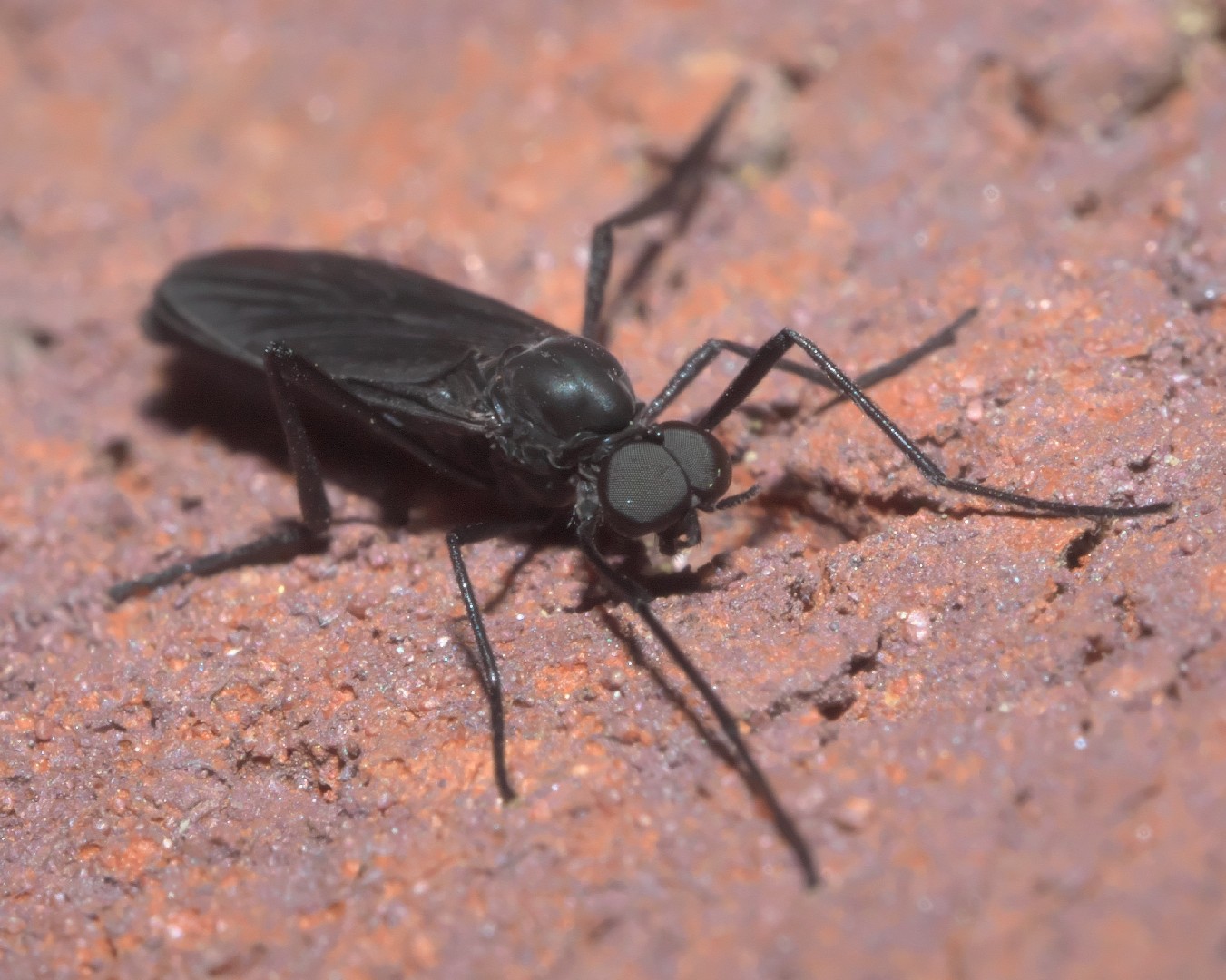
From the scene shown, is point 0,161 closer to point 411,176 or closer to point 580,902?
point 411,176

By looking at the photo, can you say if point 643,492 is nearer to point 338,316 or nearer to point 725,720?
point 725,720

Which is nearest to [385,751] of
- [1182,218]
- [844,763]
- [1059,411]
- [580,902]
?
[580,902]

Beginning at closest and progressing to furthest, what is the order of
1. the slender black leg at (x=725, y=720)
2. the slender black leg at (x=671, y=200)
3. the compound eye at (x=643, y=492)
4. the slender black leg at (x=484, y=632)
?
the slender black leg at (x=725, y=720), the slender black leg at (x=484, y=632), the compound eye at (x=643, y=492), the slender black leg at (x=671, y=200)

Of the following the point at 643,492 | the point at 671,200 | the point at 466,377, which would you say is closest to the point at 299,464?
the point at 466,377

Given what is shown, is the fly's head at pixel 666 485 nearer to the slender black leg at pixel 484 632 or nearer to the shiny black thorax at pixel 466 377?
the shiny black thorax at pixel 466 377

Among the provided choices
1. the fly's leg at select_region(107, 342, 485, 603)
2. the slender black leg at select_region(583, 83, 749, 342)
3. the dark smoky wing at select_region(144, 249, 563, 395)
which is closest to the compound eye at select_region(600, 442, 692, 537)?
the fly's leg at select_region(107, 342, 485, 603)

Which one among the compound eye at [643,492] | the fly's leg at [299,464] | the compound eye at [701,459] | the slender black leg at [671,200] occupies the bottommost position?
the fly's leg at [299,464]

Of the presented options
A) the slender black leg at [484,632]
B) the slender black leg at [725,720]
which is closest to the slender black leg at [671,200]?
the slender black leg at [484,632]
